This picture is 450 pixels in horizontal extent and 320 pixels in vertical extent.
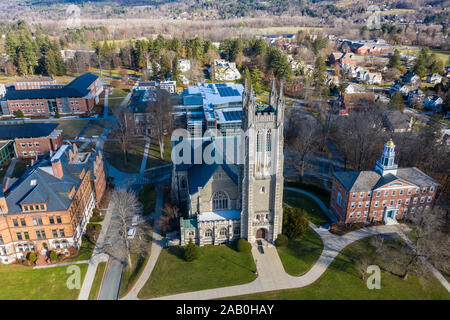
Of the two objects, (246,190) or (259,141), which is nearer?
(259,141)

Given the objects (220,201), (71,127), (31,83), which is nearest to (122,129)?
(71,127)

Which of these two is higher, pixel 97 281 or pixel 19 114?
pixel 19 114

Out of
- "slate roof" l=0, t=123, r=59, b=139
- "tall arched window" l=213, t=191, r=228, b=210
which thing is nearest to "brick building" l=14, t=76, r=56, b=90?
"slate roof" l=0, t=123, r=59, b=139

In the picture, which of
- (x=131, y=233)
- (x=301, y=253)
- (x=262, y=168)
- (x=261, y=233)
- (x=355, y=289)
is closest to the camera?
(x=355, y=289)

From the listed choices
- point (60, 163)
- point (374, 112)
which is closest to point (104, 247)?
point (60, 163)

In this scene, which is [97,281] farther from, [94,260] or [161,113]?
[161,113]

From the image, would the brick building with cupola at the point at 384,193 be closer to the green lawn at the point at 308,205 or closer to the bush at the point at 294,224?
the green lawn at the point at 308,205

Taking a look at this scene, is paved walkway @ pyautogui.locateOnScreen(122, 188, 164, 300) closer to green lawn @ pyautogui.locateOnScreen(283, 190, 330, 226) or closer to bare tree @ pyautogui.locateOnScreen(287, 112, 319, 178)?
green lawn @ pyautogui.locateOnScreen(283, 190, 330, 226)
